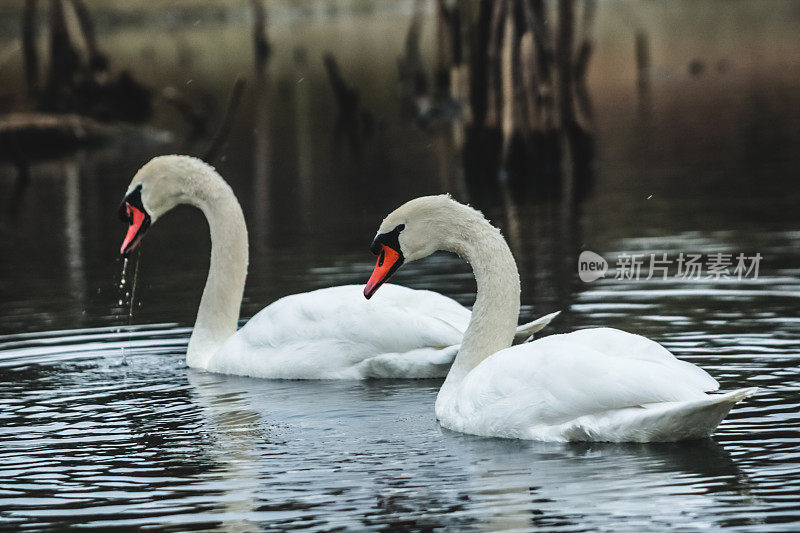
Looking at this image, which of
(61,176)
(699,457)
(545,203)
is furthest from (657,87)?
(699,457)

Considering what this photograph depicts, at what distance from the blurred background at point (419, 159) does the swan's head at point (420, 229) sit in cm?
348

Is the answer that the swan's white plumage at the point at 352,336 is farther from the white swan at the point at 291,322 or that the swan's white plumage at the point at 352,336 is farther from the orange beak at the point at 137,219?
the orange beak at the point at 137,219

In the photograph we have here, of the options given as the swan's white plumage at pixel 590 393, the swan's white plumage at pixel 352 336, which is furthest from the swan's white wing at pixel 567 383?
the swan's white plumage at pixel 352 336

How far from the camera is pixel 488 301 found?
31.1ft

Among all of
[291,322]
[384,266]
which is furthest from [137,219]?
[384,266]

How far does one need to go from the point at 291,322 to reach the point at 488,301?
2.34 metres

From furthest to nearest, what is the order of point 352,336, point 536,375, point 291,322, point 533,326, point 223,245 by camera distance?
1. point 223,245
2. point 291,322
3. point 352,336
4. point 533,326
5. point 536,375

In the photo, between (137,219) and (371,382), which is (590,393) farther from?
(137,219)

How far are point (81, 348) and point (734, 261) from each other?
20.5 ft

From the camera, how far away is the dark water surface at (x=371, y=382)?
298 inches

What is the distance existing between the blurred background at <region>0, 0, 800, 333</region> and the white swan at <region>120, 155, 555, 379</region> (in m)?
1.73
